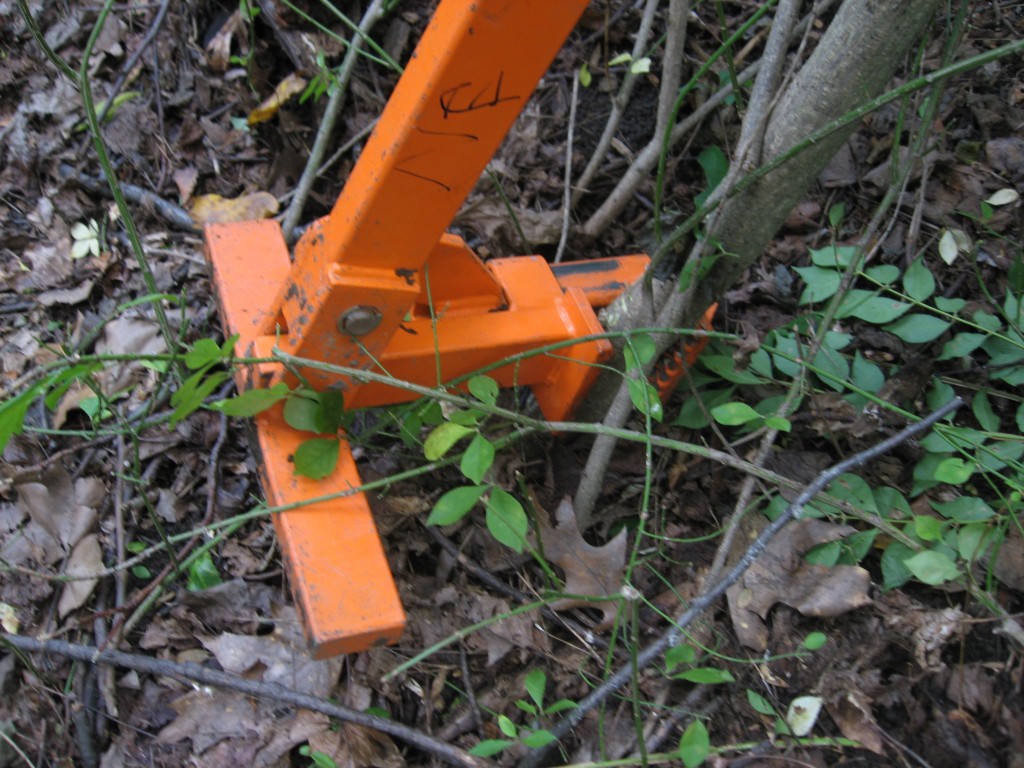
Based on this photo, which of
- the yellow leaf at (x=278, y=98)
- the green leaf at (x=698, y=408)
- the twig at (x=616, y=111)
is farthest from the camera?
the yellow leaf at (x=278, y=98)

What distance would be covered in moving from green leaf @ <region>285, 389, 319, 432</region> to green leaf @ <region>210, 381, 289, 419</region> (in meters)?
0.04

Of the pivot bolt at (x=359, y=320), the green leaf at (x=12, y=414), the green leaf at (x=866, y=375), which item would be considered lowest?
the green leaf at (x=12, y=414)

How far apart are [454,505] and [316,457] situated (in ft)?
1.15

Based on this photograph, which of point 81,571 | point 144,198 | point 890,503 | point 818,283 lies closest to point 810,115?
point 818,283

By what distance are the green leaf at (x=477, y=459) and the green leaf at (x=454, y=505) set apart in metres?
0.06

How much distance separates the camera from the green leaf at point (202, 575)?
2.02 m

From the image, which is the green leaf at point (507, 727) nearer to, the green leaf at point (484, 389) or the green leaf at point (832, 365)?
the green leaf at point (484, 389)

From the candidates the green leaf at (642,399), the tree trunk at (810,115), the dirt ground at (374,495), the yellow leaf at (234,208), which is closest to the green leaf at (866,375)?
the dirt ground at (374,495)

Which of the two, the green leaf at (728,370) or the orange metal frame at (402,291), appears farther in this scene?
the green leaf at (728,370)

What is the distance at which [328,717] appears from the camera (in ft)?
5.98

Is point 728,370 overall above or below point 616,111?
below

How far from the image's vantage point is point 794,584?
1.89 metres

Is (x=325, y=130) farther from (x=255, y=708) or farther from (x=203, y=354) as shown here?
(x=255, y=708)

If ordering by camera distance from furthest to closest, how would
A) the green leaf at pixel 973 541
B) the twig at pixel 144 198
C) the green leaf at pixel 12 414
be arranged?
the twig at pixel 144 198
the green leaf at pixel 973 541
the green leaf at pixel 12 414
